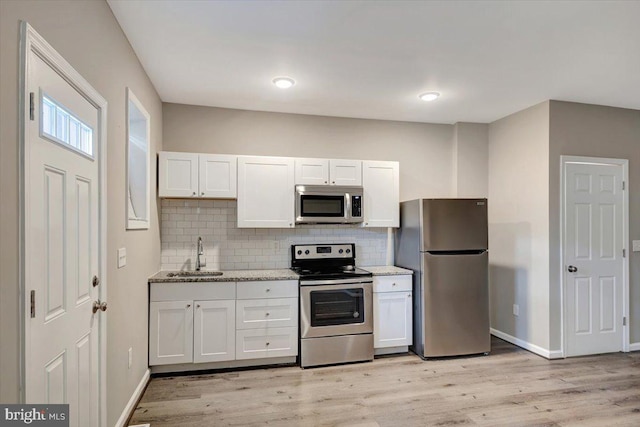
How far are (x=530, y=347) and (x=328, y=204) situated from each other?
8.79 ft

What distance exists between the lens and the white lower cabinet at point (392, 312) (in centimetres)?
375

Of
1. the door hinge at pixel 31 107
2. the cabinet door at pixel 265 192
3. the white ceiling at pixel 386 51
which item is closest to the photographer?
the door hinge at pixel 31 107

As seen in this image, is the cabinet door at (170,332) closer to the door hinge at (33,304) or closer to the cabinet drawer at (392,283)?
the cabinet drawer at (392,283)

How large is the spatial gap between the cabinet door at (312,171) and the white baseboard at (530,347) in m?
2.81

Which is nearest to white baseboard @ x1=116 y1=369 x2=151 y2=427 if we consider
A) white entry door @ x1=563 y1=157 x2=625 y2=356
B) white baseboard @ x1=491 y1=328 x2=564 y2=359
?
white baseboard @ x1=491 y1=328 x2=564 y2=359

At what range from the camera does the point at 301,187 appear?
12.4 ft

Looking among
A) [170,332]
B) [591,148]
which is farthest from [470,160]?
[170,332]

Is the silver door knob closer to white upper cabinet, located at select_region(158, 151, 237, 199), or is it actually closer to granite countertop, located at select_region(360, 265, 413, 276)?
white upper cabinet, located at select_region(158, 151, 237, 199)

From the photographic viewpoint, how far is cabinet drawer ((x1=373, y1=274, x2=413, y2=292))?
3.76 m

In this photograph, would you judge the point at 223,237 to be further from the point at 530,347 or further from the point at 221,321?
the point at 530,347

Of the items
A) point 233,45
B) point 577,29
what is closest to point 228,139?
point 233,45

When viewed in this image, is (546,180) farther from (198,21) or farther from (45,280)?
(45,280)

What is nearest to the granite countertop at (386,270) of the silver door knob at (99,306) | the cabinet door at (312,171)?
the cabinet door at (312,171)

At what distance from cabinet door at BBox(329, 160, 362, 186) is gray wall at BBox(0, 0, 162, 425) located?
179 cm
